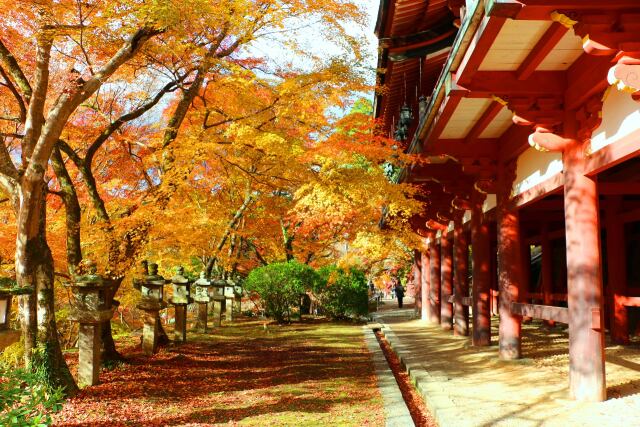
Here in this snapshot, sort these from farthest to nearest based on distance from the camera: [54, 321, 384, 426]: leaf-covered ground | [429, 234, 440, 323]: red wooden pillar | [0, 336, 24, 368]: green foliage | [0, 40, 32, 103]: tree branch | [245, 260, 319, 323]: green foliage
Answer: [245, 260, 319, 323]: green foliage
[429, 234, 440, 323]: red wooden pillar
[0, 336, 24, 368]: green foliage
[0, 40, 32, 103]: tree branch
[54, 321, 384, 426]: leaf-covered ground

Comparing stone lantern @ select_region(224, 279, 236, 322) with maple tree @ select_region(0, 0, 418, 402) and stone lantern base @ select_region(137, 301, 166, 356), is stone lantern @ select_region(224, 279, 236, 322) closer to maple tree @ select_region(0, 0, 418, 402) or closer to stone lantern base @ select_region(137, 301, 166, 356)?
maple tree @ select_region(0, 0, 418, 402)

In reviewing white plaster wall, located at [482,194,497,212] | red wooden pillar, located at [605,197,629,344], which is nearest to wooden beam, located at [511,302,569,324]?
white plaster wall, located at [482,194,497,212]

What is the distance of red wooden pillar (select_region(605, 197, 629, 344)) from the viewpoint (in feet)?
33.0

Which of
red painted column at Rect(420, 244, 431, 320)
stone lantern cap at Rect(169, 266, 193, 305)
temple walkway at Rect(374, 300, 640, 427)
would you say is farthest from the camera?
red painted column at Rect(420, 244, 431, 320)

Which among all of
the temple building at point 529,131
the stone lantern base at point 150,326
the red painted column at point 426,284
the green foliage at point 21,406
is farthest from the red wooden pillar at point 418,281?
the green foliage at point 21,406

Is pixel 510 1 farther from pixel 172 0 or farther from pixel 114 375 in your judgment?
pixel 114 375

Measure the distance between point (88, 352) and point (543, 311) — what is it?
21.6 ft

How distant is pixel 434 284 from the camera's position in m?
17.9

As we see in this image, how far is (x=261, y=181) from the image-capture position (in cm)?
1205

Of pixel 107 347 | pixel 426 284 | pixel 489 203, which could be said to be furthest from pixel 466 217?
pixel 107 347

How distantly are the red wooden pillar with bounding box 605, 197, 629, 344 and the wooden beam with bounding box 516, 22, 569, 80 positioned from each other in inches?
218

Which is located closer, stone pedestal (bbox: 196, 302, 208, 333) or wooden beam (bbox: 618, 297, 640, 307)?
wooden beam (bbox: 618, 297, 640, 307)

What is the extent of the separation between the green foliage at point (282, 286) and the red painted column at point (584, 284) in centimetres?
1493

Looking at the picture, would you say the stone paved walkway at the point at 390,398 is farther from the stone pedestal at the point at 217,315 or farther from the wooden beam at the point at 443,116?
the stone pedestal at the point at 217,315
